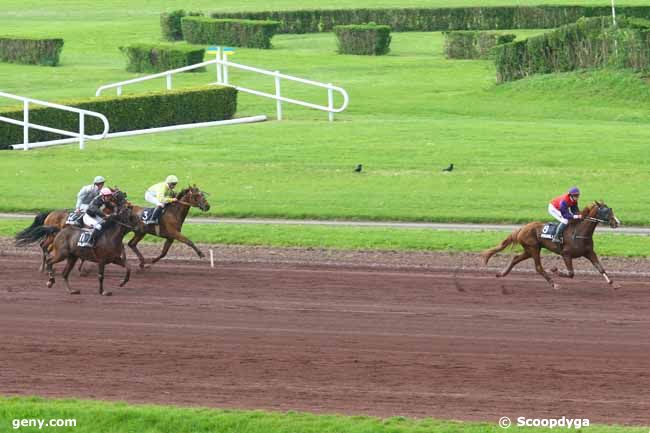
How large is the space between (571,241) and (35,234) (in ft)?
23.5

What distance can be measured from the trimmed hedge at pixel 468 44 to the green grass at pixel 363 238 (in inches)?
1005

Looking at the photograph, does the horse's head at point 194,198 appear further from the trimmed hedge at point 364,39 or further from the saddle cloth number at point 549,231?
the trimmed hedge at point 364,39

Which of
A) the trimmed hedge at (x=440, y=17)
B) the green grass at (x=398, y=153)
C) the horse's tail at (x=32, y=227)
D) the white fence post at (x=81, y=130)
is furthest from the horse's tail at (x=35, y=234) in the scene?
the trimmed hedge at (x=440, y=17)

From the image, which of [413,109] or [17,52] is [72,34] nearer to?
[17,52]

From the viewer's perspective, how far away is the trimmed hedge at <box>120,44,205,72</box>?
1650 inches

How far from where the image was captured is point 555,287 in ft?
58.4

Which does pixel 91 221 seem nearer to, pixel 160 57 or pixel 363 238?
pixel 363 238

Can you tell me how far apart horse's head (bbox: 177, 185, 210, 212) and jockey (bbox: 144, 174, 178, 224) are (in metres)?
0.17

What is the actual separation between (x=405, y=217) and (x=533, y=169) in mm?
4761

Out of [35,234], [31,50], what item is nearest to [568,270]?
[35,234]

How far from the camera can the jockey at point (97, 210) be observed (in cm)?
1742

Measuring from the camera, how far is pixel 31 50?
→ 4588 centimetres

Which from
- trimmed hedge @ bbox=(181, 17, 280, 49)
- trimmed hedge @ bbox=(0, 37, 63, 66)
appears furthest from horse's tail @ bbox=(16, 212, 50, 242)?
trimmed hedge @ bbox=(181, 17, 280, 49)

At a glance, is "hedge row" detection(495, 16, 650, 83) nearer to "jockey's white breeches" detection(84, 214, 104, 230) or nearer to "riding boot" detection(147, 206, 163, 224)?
"riding boot" detection(147, 206, 163, 224)
